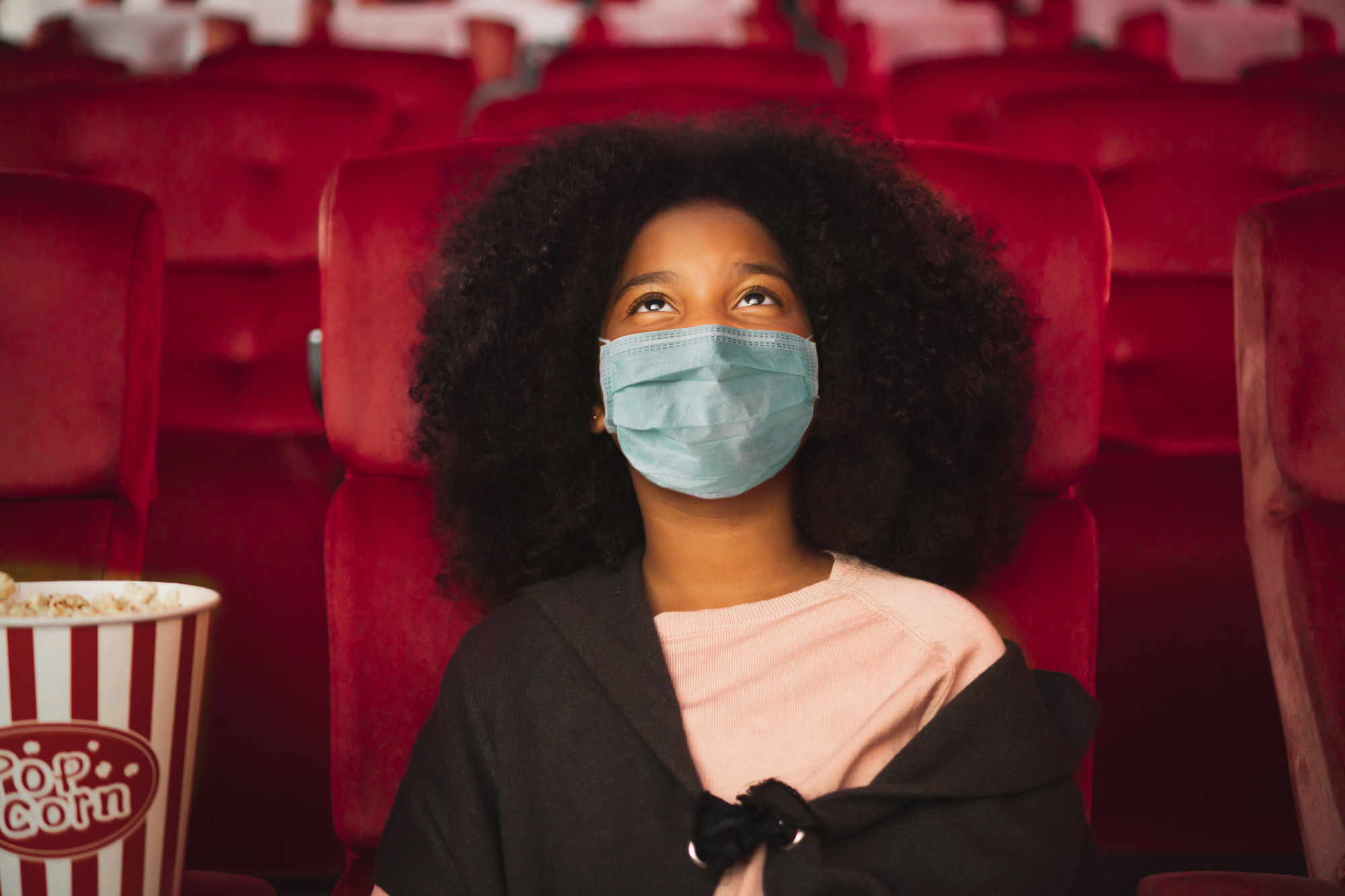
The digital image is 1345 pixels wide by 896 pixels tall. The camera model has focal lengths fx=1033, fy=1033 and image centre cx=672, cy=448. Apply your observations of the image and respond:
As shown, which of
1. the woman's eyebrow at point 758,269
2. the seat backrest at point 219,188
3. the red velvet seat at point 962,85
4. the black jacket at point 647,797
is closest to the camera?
the black jacket at point 647,797

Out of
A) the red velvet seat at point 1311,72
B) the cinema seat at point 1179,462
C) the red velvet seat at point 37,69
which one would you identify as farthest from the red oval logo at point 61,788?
the red velvet seat at point 1311,72

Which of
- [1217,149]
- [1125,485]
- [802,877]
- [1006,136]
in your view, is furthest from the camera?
[1006,136]

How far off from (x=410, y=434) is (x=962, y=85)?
2328 millimetres

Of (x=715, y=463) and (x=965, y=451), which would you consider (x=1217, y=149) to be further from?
(x=715, y=463)

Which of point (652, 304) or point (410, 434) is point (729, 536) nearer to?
point (652, 304)

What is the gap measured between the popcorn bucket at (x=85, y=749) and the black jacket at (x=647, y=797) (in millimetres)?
229

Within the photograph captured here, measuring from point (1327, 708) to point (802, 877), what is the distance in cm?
62

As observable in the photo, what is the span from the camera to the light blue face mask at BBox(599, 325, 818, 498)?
1.03m

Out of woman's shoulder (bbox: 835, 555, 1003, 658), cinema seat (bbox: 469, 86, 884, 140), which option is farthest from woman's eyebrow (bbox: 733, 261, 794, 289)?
cinema seat (bbox: 469, 86, 884, 140)

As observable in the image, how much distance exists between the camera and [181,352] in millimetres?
2160

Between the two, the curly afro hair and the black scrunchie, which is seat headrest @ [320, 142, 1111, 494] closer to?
the curly afro hair

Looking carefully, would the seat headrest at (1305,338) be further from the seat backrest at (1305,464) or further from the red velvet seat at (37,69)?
the red velvet seat at (37,69)

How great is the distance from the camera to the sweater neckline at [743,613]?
1.05 metres

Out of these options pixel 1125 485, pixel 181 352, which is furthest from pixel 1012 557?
pixel 181 352
